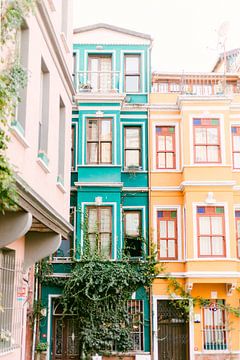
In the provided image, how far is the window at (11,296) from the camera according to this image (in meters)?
8.53

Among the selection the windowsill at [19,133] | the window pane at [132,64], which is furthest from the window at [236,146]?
the windowsill at [19,133]

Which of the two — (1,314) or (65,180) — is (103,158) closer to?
(65,180)

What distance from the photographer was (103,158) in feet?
66.0

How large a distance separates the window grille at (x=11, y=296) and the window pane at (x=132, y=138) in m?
11.7

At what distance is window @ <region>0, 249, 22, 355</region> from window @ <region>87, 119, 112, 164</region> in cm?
1078

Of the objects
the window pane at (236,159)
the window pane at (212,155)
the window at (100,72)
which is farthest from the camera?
the window at (100,72)

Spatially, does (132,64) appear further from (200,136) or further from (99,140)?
(200,136)

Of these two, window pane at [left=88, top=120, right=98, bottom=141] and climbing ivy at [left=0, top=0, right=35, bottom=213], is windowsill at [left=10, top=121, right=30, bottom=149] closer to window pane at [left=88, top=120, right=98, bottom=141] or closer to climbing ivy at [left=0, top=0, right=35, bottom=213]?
climbing ivy at [left=0, top=0, right=35, bottom=213]

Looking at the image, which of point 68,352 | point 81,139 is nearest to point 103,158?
point 81,139

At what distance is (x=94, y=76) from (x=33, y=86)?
1233cm

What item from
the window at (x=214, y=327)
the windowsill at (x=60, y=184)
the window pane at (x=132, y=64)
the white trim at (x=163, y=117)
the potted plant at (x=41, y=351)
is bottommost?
the potted plant at (x=41, y=351)

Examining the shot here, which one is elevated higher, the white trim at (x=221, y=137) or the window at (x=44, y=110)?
the white trim at (x=221, y=137)

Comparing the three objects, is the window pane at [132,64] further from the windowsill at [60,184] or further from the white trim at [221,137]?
the windowsill at [60,184]

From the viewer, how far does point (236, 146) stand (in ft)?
67.7
